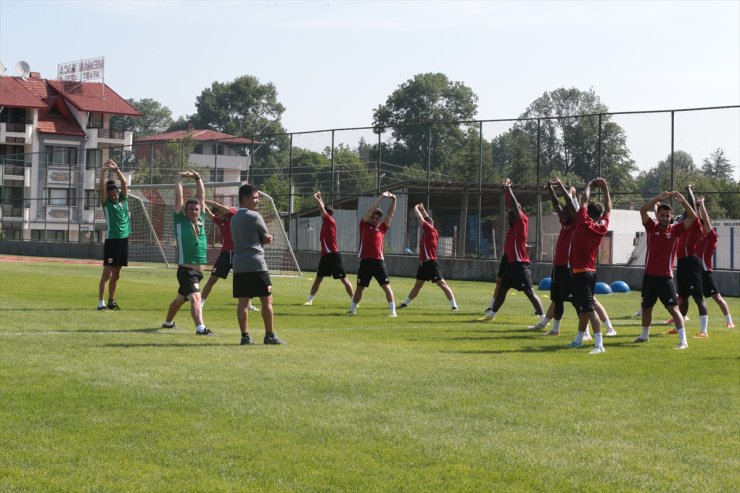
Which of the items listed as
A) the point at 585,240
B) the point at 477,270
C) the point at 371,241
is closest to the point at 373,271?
the point at 371,241

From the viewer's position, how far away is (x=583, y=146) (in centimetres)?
3347

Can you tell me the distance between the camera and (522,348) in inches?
534

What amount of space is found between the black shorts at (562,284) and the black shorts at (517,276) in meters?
1.92

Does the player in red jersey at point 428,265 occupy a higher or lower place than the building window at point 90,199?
lower

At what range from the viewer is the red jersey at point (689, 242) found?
16.3 meters

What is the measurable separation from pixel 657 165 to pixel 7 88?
67.5 meters

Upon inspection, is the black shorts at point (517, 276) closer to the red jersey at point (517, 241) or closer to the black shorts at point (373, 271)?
the red jersey at point (517, 241)

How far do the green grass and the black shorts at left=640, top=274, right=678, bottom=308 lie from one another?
1.98ft

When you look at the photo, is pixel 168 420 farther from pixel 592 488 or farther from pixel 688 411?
pixel 688 411

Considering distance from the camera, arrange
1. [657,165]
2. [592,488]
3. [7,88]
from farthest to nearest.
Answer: [7,88], [657,165], [592,488]

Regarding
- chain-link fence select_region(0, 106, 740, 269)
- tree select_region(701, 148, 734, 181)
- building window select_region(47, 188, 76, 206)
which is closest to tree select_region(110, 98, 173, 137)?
building window select_region(47, 188, 76, 206)

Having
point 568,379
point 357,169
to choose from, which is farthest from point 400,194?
point 568,379

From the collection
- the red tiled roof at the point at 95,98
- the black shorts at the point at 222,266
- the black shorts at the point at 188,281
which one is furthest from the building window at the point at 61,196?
the black shorts at the point at 188,281

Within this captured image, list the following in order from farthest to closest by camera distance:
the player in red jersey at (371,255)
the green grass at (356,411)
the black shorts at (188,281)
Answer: the player in red jersey at (371,255), the black shorts at (188,281), the green grass at (356,411)
